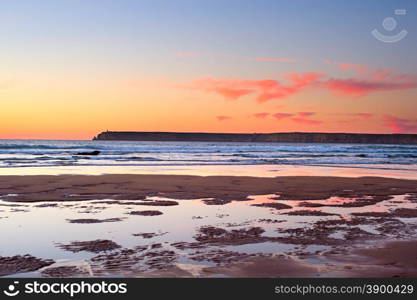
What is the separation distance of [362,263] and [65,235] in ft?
14.7

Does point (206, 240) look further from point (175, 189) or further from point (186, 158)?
point (186, 158)

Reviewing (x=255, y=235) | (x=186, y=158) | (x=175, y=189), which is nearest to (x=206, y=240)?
(x=255, y=235)

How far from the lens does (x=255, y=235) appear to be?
753 cm

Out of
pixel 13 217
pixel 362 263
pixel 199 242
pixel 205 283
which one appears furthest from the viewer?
pixel 13 217

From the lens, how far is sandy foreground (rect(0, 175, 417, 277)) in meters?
5.56

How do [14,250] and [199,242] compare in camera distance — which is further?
[199,242]

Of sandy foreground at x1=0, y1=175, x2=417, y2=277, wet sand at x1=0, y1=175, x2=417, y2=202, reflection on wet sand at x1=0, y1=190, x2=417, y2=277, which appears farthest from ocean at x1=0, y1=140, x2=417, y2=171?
reflection on wet sand at x1=0, y1=190, x2=417, y2=277

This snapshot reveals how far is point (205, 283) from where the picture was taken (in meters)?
4.88

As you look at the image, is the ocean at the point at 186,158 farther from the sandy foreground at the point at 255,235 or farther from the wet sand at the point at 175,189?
the sandy foreground at the point at 255,235

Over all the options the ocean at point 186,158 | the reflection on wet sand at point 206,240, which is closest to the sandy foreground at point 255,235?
the reflection on wet sand at point 206,240

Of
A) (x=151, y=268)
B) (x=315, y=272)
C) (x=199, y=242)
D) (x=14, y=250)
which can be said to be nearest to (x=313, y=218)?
(x=199, y=242)

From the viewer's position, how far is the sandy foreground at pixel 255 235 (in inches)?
219

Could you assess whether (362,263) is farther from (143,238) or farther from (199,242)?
(143,238)

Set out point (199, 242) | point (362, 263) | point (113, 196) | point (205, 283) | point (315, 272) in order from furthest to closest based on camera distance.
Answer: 1. point (113, 196)
2. point (199, 242)
3. point (362, 263)
4. point (315, 272)
5. point (205, 283)
